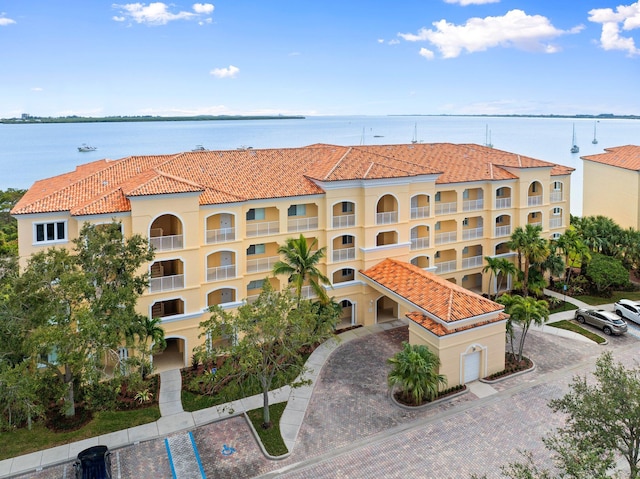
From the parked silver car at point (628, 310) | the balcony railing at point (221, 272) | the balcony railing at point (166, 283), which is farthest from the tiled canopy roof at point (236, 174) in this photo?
the parked silver car at point (628, 310)

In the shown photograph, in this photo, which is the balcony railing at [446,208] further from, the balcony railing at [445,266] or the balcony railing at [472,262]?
the balcony railing at [472,262]

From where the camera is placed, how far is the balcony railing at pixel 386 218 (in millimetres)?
35656

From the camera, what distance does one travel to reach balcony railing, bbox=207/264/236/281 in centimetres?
3078

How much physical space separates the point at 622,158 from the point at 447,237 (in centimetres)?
2525

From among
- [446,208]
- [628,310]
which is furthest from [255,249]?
[628,310]

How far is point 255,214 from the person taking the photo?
109ft

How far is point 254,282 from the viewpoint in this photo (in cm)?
3378

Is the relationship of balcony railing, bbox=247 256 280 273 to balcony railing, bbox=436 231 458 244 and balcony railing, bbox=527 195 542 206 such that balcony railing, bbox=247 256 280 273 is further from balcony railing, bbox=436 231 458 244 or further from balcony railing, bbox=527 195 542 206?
balcony railing, bbox=527 195 542 206

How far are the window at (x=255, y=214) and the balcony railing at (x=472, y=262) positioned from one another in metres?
19.0

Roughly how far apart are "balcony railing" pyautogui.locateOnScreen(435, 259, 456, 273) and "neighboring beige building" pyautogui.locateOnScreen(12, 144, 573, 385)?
0.44ft

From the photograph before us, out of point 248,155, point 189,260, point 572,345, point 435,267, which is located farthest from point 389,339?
point 248,155

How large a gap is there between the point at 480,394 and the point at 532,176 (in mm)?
23502

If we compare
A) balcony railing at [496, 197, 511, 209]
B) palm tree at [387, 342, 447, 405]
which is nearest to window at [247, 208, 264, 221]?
palm tree at [387, 342, 447, 405]

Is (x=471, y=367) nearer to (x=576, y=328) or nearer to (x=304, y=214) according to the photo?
(x=576, y=328)
